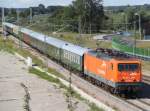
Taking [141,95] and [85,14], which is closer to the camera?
[141,95]

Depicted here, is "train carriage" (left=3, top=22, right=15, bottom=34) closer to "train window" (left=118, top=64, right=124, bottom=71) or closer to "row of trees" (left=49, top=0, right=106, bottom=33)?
"row of trees" (left=49, top=0, right=106, bottom=33)

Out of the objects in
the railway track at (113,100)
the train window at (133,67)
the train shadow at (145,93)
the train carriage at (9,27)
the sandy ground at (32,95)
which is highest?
the train window at (133,67)

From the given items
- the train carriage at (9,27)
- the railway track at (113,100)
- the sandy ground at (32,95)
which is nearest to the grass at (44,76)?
the sandy ground at (32,95)

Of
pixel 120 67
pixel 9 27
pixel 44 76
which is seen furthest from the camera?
pixel 9 27

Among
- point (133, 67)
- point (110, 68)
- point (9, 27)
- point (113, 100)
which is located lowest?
point (9, 27)

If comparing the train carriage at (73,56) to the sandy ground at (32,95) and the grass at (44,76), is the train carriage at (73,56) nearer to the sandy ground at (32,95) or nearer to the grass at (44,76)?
the grass at (44,76)

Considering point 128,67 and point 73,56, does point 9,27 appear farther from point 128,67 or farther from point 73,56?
point 128,67

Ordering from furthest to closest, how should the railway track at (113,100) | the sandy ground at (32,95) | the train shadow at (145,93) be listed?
1. the train shadow at (145,93)
2. the railway track at (113,100)
3. the sandy ground at (32,95)

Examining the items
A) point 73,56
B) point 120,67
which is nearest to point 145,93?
point 120,67

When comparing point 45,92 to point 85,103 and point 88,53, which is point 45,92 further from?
point 88,53

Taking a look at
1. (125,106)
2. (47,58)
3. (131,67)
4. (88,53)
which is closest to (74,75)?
(88,53)

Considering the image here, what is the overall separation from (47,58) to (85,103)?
36.1 metres

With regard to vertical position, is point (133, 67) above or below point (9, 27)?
above

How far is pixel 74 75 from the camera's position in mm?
41031
